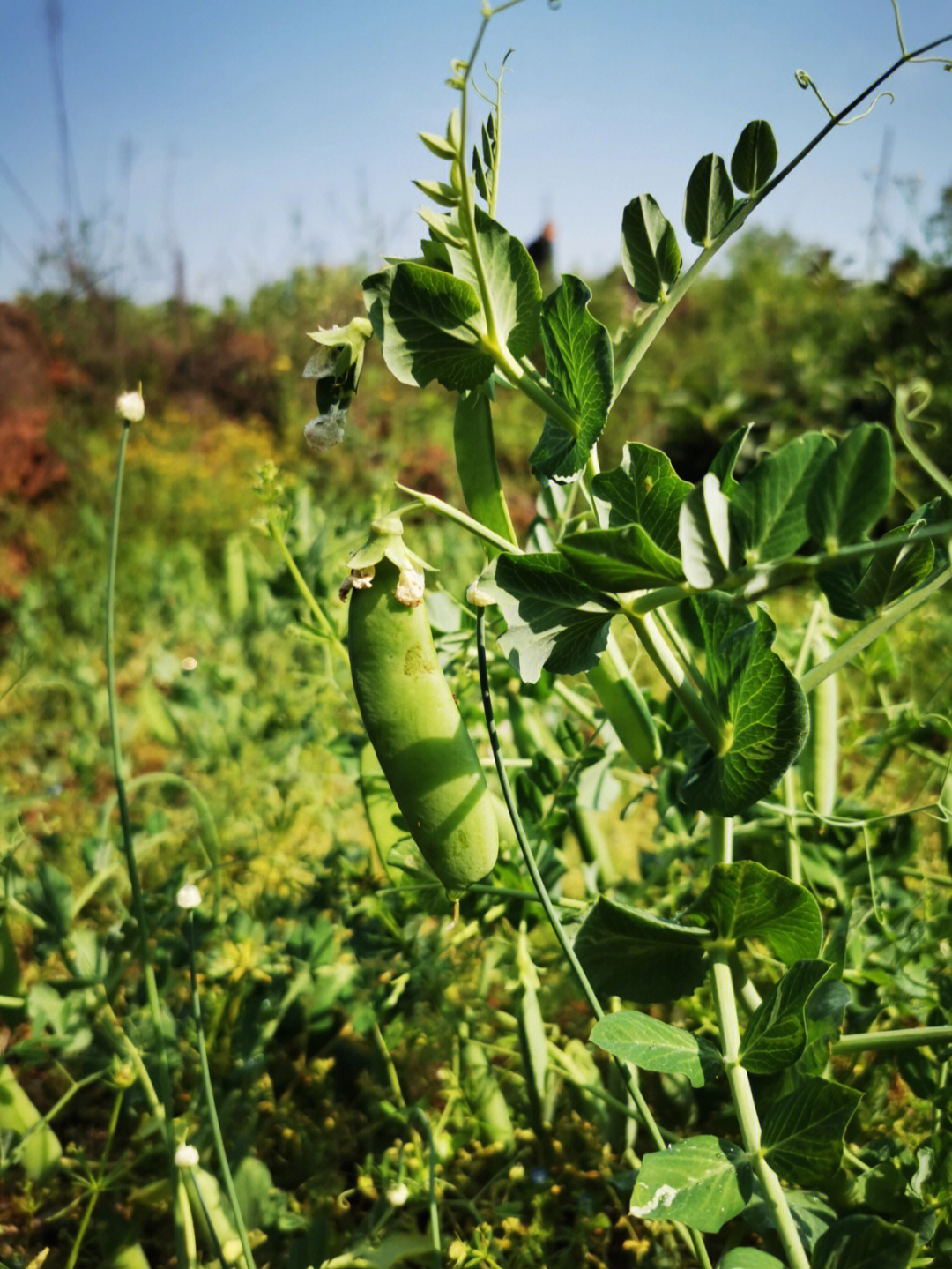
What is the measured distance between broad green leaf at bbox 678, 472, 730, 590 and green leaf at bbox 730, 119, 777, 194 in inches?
7.5

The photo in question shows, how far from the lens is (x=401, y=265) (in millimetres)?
413

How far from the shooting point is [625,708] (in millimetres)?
563

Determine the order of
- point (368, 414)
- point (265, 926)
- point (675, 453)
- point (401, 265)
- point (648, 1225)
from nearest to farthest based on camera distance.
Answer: point (401, 265), point (648, 1225), point (265, 926), point (675, 453), point (368, 414)

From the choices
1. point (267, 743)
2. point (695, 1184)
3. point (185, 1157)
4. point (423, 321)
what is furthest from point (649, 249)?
point (267, 743)

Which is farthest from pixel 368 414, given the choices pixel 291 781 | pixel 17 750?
pixel 291 781

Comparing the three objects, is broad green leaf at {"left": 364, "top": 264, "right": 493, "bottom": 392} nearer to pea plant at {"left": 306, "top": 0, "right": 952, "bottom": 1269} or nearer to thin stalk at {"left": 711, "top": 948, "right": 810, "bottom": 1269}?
pea plant at {"left": 306, "top": 0, "right": 952, "bottom": 1269}

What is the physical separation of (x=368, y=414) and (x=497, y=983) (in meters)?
2.96

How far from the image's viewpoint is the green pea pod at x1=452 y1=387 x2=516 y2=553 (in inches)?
20.8

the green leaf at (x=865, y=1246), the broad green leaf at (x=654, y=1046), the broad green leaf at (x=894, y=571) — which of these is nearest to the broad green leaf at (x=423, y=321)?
the broad green leaf at (x=894, y=571)

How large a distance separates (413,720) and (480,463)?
0.49ft

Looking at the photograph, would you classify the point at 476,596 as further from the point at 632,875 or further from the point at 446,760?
the point at 632,875

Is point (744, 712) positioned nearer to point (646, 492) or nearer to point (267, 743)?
point (646, 492)

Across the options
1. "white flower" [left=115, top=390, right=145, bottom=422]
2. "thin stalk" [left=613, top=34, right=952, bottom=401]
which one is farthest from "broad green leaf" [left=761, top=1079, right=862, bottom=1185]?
"white flower" [left=115, top=390, right=145, bottom=422]

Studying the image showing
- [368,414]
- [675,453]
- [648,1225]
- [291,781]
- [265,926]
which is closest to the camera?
[648,1225]
